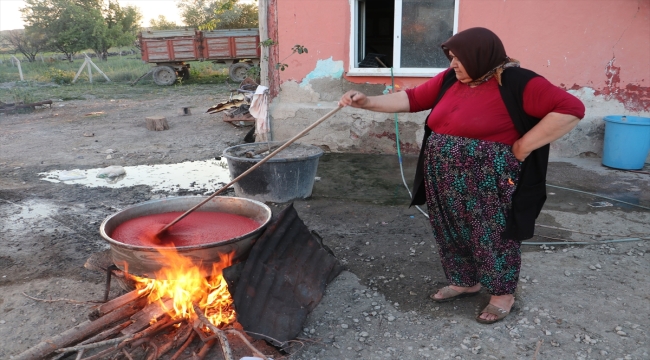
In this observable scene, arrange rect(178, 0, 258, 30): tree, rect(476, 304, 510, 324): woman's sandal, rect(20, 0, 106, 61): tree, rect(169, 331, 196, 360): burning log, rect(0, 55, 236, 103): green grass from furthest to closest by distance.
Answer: rect(20, 0, 106, 61): tree
rect(0, 55, 236, 103): green grass
rect(178, 0, 258, 30): tree
rect(476, 304, 510, 324): woman's sandal
rect(169, 331, 196, 360): burning log

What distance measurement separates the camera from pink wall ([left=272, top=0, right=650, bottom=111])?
19.6 ft

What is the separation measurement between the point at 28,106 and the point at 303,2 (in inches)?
337

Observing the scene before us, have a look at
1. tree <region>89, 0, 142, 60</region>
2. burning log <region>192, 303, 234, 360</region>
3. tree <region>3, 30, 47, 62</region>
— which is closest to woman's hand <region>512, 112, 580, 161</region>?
burning log <region>192, 303, 234, 360</region>

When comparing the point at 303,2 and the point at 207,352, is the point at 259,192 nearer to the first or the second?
the point at 207,352

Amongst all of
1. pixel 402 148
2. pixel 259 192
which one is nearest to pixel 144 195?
pixel 259 192

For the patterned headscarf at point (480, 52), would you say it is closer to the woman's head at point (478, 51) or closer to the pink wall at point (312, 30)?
the woman's head at point (478, 51)

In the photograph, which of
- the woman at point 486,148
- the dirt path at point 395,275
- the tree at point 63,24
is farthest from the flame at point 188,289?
the tree at point 63,24

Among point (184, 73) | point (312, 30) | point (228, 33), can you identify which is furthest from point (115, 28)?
point (312, 30)

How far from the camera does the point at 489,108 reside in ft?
7.63

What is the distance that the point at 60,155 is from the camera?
707 centimetres

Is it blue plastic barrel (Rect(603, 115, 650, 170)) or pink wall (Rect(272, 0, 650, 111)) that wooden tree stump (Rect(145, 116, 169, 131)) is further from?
blue plastic barrel (Rect(603, 115, 650, 170))

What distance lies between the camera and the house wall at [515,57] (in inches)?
238

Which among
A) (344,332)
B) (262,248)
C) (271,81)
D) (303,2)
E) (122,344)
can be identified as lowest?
(344,332)

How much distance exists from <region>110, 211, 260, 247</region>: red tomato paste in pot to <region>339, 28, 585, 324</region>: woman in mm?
947
